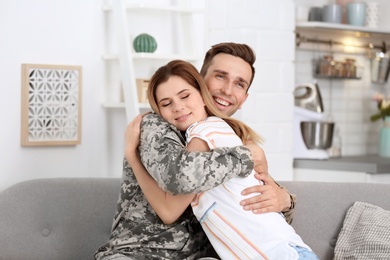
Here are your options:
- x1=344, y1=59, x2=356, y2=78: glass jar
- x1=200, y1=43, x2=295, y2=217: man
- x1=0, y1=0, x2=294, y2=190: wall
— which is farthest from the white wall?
x1=344, y1=59, x2=356, y2=78: glass jar

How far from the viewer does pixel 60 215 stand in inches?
122

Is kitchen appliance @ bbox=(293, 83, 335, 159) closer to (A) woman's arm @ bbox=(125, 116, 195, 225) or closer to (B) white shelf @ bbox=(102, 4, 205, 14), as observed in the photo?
(B) white shelf @ bbox=(102, 4, 205, 14)

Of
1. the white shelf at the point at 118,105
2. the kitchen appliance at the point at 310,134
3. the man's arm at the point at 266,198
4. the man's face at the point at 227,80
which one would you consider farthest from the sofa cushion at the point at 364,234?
the kitchen appliance at the point at 310,134

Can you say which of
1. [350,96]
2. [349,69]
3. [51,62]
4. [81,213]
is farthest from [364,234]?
[350,96]

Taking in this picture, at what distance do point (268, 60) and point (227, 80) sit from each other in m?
1.48

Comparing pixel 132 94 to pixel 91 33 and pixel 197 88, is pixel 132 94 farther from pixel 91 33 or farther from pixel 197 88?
pixel 197 88

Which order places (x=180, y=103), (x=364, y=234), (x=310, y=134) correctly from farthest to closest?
(x=310, y=134) < (x=364, y=234) < (x=180, y=103)

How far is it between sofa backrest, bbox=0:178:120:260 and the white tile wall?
1195 millimetres

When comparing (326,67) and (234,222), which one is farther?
(326,67)

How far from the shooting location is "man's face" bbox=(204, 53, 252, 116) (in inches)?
110

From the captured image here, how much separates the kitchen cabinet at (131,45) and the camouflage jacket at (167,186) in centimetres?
102

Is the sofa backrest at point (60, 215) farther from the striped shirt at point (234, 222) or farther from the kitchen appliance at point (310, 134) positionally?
the kitchen appliance at point (310, 134)

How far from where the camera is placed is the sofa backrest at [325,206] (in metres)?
3.13

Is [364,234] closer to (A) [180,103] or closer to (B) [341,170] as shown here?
(A) [180,103]
